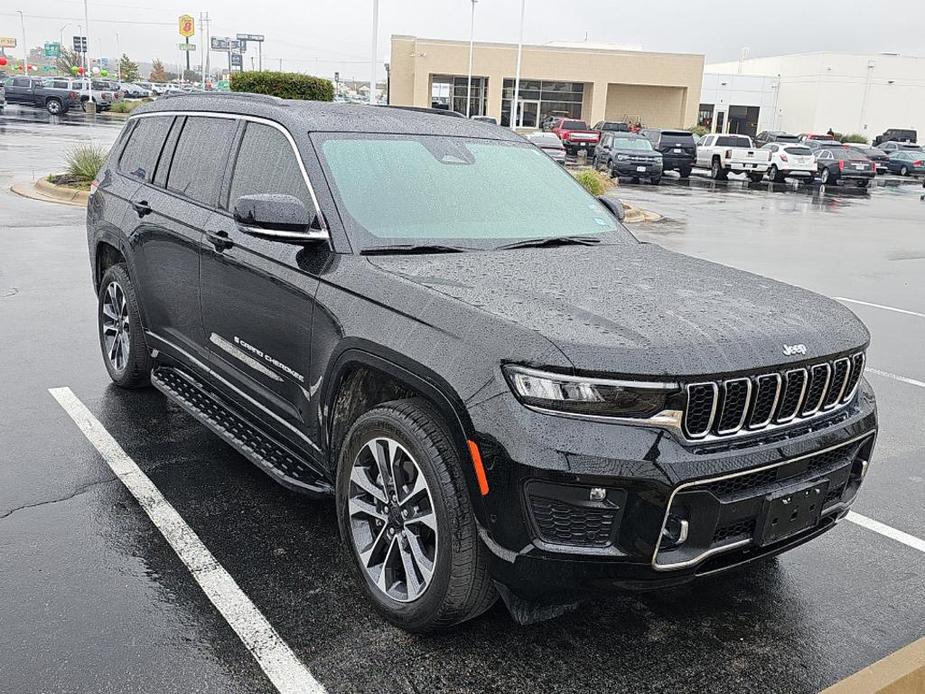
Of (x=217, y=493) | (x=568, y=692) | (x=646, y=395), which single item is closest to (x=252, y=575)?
(x=217, y=493)

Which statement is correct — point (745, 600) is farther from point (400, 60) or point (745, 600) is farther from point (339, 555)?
point (400, 60)

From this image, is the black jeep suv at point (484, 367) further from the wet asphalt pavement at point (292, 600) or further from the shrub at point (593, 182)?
the shrub at point (593, 182)

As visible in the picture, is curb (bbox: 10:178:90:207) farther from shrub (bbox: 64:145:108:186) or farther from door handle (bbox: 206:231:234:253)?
door handle (bbox: 206:231:234:253)

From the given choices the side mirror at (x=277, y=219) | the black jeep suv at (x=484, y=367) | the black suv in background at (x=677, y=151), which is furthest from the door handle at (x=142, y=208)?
the black suv in background at (x=677, y=151)

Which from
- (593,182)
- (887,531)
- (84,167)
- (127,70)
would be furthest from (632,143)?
(127,70)

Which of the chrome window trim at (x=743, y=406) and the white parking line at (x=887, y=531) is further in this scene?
the white parking line at (x=887, y=531)

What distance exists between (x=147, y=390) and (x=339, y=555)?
109 inches

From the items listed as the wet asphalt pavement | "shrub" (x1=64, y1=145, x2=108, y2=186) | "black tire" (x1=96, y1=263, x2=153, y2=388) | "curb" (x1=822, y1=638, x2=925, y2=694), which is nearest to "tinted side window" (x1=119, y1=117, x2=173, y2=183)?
"black tire" (x1=96, y1=263, x2=153, y2=388)

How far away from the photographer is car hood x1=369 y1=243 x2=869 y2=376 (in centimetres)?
286

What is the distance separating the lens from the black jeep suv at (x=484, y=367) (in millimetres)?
2814

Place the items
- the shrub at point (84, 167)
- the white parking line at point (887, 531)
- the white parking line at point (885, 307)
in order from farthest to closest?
the shrub at point (84, 167), the white parking line at point (885, 307), the white parking line at point (887, 531)

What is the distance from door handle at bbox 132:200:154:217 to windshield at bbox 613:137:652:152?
2714cm

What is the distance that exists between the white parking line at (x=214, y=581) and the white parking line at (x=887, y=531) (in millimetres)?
3007

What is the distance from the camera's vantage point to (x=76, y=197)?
16250 millimetres
